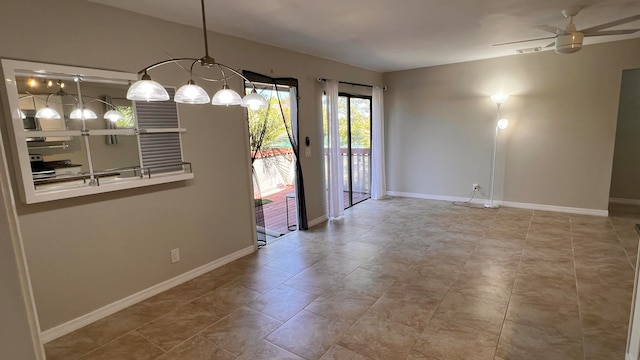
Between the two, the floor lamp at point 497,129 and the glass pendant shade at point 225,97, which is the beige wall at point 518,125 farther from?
the glass pendant shade at point 225,97

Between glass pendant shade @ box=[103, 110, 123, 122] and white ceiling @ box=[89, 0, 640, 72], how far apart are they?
2.74 feet

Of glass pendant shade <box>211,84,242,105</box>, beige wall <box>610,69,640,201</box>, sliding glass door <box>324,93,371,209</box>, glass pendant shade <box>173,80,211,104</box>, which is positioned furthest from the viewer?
sliding glass door <box>324,93,371,209</box>

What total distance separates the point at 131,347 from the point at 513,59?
619 centimetres

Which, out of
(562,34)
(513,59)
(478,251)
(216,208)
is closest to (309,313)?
(216,208)

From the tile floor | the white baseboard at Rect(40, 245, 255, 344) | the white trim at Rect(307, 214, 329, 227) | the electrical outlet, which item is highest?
the electrical outlet

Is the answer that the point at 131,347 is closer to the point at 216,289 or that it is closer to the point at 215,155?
the point at 216,289

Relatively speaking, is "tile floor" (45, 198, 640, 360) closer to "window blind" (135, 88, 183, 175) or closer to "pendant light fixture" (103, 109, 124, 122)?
"window blind" (135, 88, 183, 175)

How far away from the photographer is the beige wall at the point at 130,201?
2.28m

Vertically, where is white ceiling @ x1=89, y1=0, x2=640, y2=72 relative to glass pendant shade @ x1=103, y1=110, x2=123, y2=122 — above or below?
above

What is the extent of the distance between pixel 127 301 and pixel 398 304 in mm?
2355

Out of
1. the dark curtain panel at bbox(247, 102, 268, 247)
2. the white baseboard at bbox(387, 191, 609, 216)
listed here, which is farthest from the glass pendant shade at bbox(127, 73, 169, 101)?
the white baseboard at bbox(387, 191, 609, 216)

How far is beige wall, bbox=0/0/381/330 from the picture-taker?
2.28 metres

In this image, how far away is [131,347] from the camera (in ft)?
7.45

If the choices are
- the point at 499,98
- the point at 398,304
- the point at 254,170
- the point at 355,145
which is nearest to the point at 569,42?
the point at 499,98
